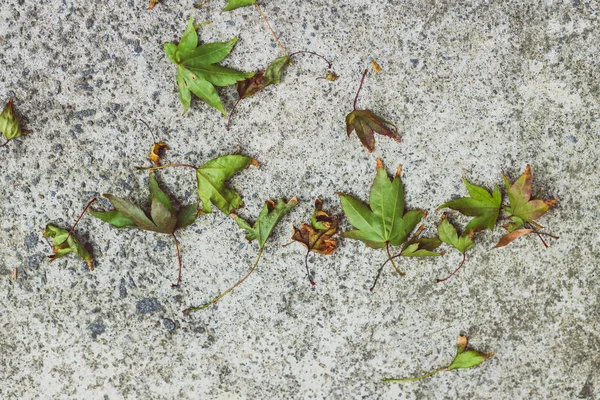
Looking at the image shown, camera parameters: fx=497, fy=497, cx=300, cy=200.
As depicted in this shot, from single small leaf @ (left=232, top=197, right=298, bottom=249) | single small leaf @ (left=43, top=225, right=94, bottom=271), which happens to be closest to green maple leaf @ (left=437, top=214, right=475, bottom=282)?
single small leaf @ (left=232, top=197, right=298, bottom=249)

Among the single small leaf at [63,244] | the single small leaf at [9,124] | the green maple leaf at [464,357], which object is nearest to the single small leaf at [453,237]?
the green maple leaf at [464,357]

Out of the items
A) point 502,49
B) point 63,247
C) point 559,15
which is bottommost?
point 63,247

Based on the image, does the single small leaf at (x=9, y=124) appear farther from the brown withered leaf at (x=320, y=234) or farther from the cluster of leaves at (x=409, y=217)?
the cluster of leaves at (x=409, y=217)

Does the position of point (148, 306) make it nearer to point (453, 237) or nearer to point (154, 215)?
point (154, 215)

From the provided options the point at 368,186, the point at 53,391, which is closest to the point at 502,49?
the point at 368,186

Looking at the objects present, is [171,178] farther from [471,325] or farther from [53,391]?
[471,325]

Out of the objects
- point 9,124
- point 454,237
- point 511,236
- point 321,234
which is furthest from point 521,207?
point 9,124

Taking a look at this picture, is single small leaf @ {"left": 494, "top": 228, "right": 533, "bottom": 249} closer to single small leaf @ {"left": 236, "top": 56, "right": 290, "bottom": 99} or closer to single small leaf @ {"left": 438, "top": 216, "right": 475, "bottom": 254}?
single small leaf @ {"left": 438, "top": 216, "right": 475, "bottom": 254}
